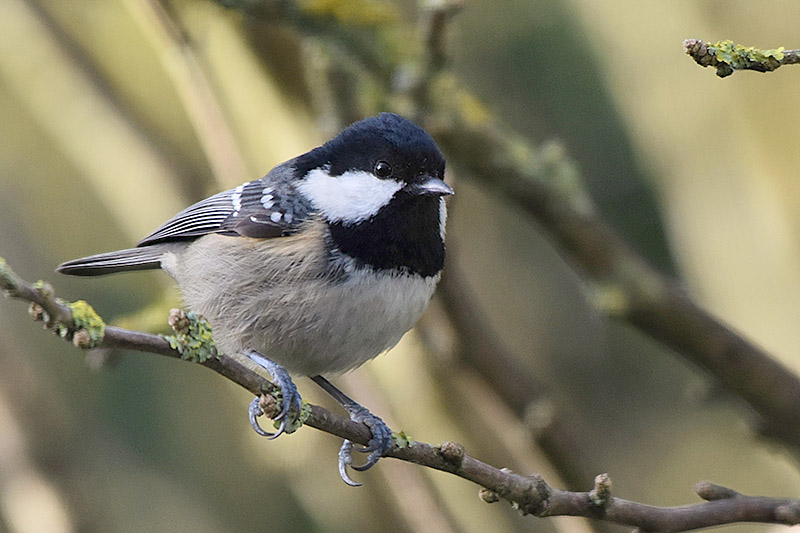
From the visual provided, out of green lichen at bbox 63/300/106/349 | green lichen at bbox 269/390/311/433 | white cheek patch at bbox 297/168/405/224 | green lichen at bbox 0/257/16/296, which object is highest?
white cheek patch at bbox 297/168/405/224

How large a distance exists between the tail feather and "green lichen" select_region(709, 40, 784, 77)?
5.97 feet

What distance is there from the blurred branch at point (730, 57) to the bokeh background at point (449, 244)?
6.32ft

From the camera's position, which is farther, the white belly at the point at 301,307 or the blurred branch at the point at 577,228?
the blurred branch at the point at 577,228

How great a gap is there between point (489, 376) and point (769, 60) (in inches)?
82.3

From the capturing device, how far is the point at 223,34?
362 cm

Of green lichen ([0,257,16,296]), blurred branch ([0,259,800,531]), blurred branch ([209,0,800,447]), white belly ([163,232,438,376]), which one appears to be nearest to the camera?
green lichen ([0,257,16,296])

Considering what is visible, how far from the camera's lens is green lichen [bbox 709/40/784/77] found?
1348 millimetres

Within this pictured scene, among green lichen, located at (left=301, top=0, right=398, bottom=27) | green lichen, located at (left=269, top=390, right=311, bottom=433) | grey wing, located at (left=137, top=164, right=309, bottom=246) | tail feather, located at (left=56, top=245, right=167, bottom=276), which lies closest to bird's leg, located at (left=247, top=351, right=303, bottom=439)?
green lichen, located at (left=269, top=390, right=311, bottom=433)

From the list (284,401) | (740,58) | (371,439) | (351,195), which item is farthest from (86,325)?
(351,195)

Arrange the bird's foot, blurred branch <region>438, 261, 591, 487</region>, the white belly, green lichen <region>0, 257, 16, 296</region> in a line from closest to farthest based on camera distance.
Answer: green lichen <region>0, 257, 16, 296</region>
the bird's foot
the white belly
blurred branch <region>438, 261, 591, 487</region>

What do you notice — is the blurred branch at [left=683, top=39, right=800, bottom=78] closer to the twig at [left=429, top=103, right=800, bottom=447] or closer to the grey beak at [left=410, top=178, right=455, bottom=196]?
the grey beak at [left=410, top=178, right=455, bottom=196]

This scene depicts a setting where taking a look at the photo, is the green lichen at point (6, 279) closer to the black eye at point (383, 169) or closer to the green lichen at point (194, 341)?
the green lichen at point (194, 341)

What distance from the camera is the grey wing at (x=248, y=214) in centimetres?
254

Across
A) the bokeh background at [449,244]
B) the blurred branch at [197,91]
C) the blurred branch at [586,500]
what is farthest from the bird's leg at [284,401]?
the blurred branch at [197,91]
